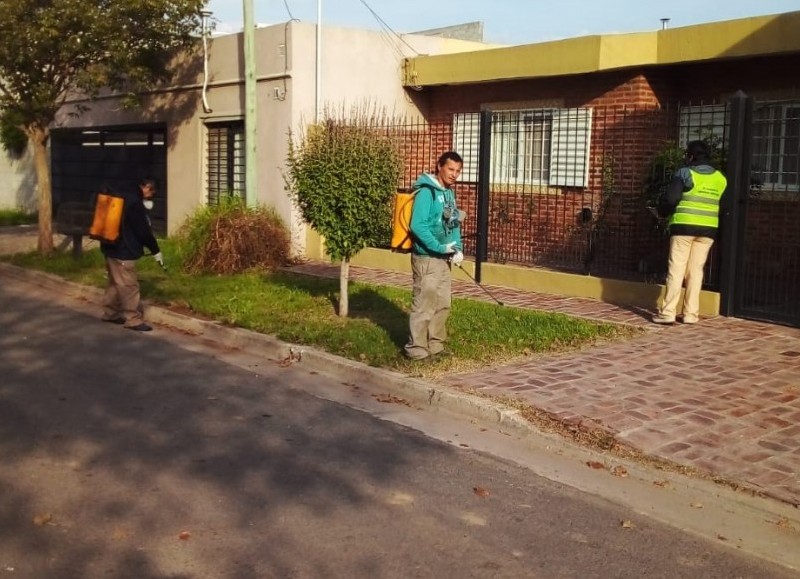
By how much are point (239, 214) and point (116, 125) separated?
8.11 metres

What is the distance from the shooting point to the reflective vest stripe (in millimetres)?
10055

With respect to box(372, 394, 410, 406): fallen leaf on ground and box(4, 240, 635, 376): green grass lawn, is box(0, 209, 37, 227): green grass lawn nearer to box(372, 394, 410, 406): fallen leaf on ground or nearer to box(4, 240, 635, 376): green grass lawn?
box(4, 240, 635, 376): green grass lawn

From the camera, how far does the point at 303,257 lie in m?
16.7

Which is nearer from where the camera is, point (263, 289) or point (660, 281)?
point (660, 281)

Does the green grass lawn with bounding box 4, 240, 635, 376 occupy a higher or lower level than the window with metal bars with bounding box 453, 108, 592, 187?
lower

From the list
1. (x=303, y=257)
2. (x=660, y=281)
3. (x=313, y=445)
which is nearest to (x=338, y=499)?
(x=313, y=445)

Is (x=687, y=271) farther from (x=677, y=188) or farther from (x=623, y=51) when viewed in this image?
(x=623, y=51)

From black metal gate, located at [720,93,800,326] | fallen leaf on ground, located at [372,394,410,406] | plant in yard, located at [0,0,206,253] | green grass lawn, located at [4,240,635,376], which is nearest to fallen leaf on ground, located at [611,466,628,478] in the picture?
fallen leaf on ground, located at [372,394,410,406]

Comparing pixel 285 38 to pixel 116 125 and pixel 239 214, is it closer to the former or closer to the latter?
pixel 239 214

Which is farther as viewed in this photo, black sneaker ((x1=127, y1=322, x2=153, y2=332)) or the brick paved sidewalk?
black sneaker ((x1=127, y1=322, x2=153, y2=332))

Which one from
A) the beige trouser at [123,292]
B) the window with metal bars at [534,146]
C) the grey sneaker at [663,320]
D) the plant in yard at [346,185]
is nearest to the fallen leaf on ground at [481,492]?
the plant in yard at [346,185]

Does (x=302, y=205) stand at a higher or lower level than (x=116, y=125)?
lower

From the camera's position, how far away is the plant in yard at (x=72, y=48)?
14.4m

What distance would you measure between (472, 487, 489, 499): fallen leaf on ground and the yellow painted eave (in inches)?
338
